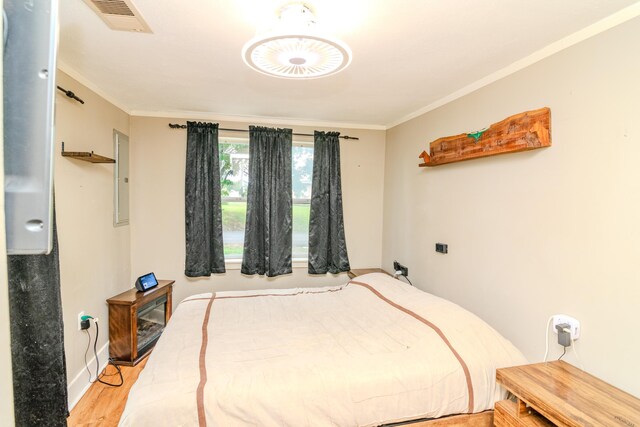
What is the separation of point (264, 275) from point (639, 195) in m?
3.10

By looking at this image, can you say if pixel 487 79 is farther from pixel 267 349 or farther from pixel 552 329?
pixel 267 349

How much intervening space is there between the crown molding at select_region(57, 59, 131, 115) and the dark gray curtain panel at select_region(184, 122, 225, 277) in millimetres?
656

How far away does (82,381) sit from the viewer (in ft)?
8.10

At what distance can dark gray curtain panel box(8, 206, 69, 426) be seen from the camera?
1020 millimetres

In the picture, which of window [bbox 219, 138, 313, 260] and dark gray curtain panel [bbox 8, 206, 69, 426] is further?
window [bbox 219, 138, 313, 260]

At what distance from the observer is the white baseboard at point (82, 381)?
2.30 meters

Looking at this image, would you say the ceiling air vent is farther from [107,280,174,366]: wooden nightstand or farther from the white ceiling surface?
[107,280,174,366]: wooden nightstand

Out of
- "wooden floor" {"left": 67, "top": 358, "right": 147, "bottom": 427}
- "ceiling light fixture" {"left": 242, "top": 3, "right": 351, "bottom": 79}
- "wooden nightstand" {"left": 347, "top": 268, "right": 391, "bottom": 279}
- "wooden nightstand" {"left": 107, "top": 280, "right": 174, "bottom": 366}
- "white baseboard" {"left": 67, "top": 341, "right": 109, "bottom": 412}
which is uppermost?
"ceiling light fixture" {"left": 242, "top": 3, "right": 351, "bottom": 79}

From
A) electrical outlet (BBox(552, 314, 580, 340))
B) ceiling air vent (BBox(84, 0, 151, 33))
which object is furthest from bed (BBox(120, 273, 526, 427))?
ceiling air vent (BBox(84, 0, 151, 33))

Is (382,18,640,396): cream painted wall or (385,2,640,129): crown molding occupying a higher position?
(385,2,640,129): crown molding

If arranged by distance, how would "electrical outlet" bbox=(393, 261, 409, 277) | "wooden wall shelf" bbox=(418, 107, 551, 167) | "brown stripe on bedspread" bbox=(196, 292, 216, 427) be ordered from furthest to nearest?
1. "electrical outlet" bbox=(393, 261, 409, 277)
2. "wooden wall shelf" bbox=(418, 107, 551, 167)
3. "brown stripe on bedspread" bbox=(196, 292, 216, 427)

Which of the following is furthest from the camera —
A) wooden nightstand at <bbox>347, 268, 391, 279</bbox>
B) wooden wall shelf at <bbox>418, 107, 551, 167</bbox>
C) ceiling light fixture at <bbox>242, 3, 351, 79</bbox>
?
wooden nightstand at <bbox>347, 268, 391, 279</bbox>

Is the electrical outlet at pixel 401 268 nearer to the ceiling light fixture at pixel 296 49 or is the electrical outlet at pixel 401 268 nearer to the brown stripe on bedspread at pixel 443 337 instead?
the brown stripe on bedspread at pixel 443 337

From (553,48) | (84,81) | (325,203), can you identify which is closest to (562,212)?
(553,48)
